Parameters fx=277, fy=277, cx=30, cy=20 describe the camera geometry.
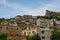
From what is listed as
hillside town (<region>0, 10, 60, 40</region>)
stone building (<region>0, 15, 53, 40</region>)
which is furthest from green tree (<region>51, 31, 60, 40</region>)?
stone building (<region>0, 15, 53, 40</region>)

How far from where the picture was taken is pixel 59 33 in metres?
31.5

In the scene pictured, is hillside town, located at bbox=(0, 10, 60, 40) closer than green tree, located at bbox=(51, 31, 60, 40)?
No

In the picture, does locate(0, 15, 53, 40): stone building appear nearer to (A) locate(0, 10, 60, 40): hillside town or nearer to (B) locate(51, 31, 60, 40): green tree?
(A) locate(0, 10, 60, 40): hillside town

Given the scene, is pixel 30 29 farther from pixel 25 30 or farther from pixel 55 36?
pixel 55 36

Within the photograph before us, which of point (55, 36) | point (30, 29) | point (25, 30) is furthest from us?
point (25, 30)

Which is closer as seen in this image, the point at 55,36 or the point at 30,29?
the point at 55,36

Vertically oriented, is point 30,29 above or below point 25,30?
above

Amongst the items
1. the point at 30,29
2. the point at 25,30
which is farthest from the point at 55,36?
the point at 25,30

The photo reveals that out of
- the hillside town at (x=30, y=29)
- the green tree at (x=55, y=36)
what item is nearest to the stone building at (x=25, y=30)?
the hillside town at (x=30, y=29)

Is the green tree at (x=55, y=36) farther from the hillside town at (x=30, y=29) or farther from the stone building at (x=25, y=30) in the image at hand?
the stone building at (x=25, y=30)

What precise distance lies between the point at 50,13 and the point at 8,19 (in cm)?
703

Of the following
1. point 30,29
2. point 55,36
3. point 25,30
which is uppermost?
point 30,29

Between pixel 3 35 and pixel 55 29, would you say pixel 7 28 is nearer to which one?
pixel 3 35

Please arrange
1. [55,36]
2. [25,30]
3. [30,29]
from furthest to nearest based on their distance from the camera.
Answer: [25,30], [30,29], [55,36]
